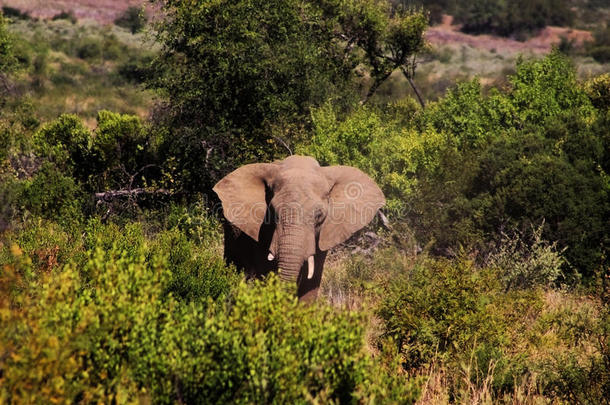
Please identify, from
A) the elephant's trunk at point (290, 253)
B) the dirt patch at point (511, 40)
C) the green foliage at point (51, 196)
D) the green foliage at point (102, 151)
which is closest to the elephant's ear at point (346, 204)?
the elephant's trunk at point (290, 253)

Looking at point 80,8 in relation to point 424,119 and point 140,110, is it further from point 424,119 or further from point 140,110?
point 424,119

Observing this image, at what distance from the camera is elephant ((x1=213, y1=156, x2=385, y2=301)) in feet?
30.4

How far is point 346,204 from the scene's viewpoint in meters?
10.3

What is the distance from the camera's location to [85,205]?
1563cm

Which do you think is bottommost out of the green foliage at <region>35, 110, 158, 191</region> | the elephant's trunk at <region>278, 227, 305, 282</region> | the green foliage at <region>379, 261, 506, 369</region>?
the green foliage at <region>35, 110, 158, 191</region>

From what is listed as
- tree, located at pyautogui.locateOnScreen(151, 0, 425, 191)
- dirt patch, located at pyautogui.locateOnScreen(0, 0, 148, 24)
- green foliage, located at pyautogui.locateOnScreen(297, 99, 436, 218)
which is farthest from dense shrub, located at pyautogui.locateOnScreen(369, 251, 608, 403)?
dirt patch, located at pyautogui.locateOnScreen(0, 0, 148, 24)

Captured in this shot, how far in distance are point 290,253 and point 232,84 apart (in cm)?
761

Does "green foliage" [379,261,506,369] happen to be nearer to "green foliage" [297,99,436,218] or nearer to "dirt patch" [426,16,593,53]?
"green foliage" [297,99,436,218]

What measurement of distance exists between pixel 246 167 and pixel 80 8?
59.2m

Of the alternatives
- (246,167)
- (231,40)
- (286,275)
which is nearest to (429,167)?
(231,40)

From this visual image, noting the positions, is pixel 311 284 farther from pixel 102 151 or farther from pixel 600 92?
pixel 600 92

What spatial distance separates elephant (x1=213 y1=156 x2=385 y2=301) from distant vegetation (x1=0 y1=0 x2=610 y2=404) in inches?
29.0

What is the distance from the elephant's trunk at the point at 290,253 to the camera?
8.98 m

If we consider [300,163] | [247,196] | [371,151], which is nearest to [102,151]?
[371,151]
